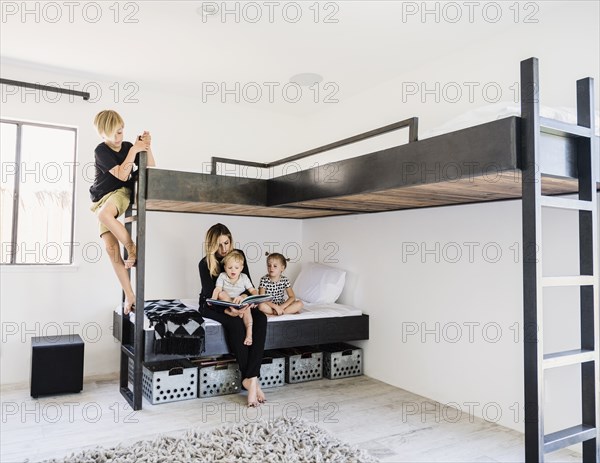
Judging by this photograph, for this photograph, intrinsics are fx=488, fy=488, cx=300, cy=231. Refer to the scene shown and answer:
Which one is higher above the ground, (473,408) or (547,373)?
(547,373)

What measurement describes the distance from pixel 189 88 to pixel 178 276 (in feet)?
5.11

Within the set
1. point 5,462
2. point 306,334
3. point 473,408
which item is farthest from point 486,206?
point 5,462

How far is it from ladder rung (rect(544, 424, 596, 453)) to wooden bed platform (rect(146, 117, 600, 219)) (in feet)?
3.13

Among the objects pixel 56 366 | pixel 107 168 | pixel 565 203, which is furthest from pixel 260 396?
pixel 565 203

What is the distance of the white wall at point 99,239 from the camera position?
3529 millimetres

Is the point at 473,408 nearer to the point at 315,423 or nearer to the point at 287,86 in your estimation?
the point at 315,423

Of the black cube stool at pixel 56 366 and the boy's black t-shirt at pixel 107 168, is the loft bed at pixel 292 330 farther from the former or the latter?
the boy's black t-shirt at pixel 107 168

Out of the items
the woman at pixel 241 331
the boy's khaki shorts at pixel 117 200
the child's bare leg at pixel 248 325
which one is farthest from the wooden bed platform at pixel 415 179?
the child's bare leg at pixel 248 325

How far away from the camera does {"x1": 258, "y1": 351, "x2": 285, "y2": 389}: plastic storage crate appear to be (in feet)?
11.4

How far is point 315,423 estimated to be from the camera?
2.77 meters

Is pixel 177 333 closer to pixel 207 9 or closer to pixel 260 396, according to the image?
pixel 260 396

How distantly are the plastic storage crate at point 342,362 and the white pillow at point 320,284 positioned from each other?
431 millimetres

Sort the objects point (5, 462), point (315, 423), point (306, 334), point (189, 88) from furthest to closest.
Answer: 1. point (189, 88)
2. point (306, 334)
3. point (315, 423)
4. point (5, 462)

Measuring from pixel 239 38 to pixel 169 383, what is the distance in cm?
225
